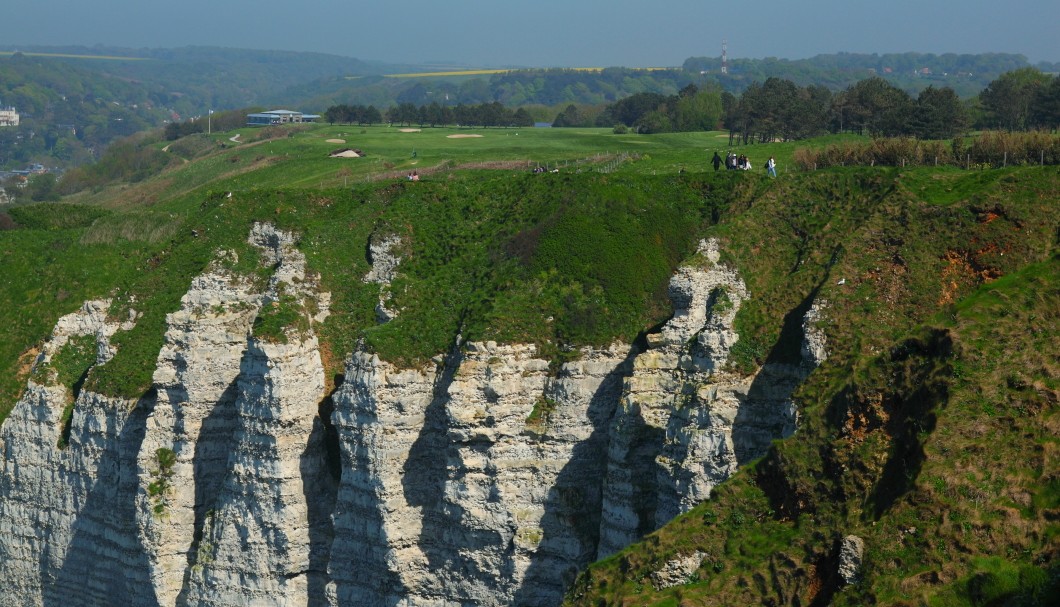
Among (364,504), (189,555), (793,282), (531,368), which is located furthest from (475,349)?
(189,555)

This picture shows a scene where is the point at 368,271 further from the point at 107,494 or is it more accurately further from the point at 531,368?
the point at 107,494

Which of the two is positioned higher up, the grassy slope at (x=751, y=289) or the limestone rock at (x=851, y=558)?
the grassy slope at (x=751, y=289)

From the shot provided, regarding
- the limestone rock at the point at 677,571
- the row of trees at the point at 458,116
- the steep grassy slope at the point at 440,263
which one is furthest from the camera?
the row of trees at the point at 458,116

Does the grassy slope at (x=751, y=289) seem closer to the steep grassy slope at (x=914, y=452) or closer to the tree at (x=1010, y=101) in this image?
the steep grassy slope at (x=914, y=452)

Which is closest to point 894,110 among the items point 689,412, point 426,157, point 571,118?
point 689,412

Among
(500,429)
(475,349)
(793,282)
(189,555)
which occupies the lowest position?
(189,555)

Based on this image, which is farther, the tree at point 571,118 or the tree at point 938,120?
the tree at point 571,118

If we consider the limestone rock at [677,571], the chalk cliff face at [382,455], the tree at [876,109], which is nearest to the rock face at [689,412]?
the chalk cliff face at [382,455]

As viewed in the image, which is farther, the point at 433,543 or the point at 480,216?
the point at 480,216
